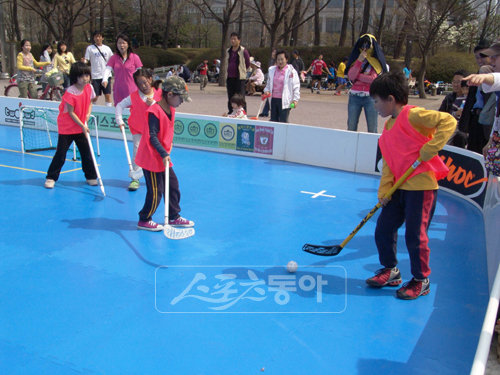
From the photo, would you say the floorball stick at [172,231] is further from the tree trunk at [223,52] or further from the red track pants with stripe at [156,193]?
the tree trunk at [223,52]

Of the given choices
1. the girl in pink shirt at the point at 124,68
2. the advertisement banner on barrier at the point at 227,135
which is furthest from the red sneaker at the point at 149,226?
the advertisement banner on barrier at the point at 227,135

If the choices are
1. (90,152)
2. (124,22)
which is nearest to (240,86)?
(90,152)

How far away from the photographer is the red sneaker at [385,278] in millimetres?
4078

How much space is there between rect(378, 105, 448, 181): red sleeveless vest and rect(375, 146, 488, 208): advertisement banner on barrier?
2.95 meters

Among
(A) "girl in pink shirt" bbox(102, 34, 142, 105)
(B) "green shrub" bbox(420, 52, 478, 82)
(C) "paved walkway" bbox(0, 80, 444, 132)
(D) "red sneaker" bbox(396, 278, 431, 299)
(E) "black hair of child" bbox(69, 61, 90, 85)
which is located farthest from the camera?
(B) "green shrub" bbox(420, 52, 478, 82)

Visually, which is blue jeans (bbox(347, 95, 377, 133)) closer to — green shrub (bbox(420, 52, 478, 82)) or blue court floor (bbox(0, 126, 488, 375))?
blue court floor (bbox(0, 126, 488, 375))

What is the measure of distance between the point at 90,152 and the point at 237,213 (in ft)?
7.98

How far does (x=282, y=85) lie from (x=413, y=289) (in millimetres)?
6042

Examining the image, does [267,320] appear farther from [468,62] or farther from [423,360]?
[468,62]

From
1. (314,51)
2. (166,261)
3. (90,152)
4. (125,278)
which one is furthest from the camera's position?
(314,51)

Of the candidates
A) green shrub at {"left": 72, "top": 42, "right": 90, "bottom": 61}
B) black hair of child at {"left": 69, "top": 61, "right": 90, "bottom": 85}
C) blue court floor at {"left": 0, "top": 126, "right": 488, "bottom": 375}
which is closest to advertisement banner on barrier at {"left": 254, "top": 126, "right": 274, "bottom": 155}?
blue court floor at {"left": 0, "top": 126, "right": 488, "bottom": 375}

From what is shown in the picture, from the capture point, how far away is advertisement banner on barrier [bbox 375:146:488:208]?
641cm

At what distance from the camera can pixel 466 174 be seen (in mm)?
6785

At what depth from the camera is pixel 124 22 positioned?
4253 centimetres
